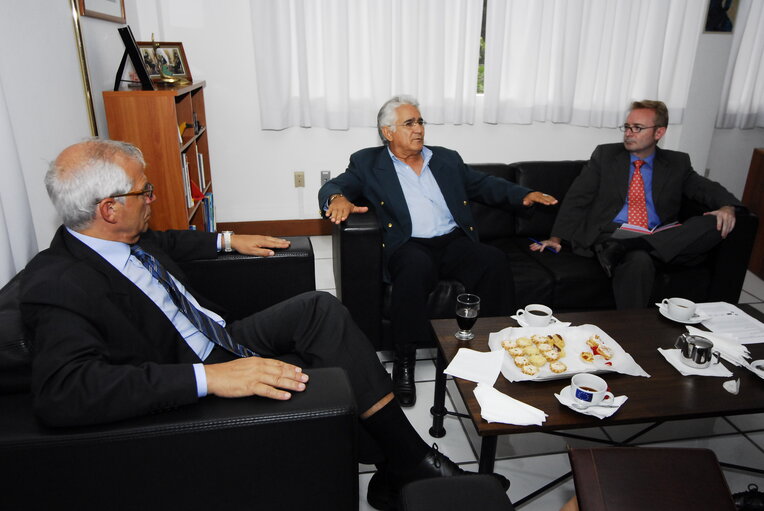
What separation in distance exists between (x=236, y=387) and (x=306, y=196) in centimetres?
303

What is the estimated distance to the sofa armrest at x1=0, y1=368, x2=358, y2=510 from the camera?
112 cm

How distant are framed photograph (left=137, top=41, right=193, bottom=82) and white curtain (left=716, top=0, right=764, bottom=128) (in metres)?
4.05

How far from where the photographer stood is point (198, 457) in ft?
3.91

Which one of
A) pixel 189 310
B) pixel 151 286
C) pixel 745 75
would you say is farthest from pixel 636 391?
pixel 745 75

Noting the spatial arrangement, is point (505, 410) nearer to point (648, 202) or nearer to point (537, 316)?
point (537, 316)

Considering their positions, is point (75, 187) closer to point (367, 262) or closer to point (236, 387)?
point (236, 387)

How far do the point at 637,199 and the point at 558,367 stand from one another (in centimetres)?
176

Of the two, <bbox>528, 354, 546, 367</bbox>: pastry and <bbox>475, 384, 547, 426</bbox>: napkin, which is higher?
<bbox>528, 354, 546, 367</bbox>: pastry

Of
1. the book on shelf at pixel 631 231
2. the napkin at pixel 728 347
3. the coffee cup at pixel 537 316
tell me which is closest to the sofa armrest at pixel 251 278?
the coffee cup at pixel 537 316

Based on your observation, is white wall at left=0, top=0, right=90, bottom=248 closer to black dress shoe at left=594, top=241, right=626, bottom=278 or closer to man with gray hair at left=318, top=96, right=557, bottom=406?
man with gray hair at left=318, top=96, right=557, bottom=406

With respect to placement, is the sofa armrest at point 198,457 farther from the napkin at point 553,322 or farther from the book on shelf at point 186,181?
the book on shelf at point 186,181

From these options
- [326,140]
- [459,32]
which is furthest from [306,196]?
[459,32]

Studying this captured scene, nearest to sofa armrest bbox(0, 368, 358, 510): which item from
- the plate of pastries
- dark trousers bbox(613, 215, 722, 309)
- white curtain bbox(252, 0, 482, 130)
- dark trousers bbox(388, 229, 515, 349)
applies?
the plate of pastries

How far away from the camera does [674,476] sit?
1.08 meters
